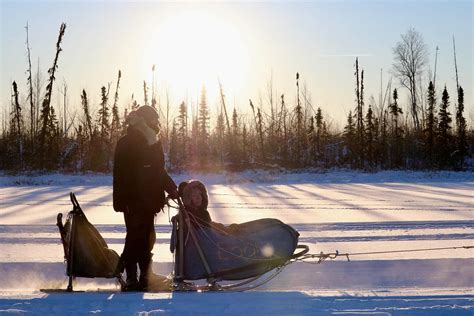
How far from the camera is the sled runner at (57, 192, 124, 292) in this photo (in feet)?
16.6

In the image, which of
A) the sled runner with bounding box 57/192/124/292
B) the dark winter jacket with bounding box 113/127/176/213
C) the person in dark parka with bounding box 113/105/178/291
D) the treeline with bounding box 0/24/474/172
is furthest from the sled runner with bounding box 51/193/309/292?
the treeline with bounding box 0/24/474/172

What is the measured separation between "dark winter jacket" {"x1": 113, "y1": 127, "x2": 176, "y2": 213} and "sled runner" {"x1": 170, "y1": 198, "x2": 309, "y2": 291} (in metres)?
0.30

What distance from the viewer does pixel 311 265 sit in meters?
6.34

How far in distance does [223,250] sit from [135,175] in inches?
41.5

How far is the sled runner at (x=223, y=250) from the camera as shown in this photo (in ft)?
16.6

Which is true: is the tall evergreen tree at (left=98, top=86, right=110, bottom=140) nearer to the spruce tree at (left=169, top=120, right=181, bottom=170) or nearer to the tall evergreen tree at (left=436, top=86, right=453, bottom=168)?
the spruce tree at (left=169, top=120, right=181, bottom=170)

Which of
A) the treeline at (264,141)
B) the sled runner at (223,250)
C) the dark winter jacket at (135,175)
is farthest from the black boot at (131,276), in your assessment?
the treeline at (264,141)

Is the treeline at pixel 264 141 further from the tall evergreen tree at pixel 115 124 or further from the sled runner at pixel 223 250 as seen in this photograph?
the sled runner at pixel 223 250

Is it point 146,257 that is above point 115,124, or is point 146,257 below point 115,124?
below

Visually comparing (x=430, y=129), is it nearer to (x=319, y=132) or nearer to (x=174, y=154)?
Result: (x=319, y=132)

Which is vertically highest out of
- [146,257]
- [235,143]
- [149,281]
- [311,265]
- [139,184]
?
[235,143]

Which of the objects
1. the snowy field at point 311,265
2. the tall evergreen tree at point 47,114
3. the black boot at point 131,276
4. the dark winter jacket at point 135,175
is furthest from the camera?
the tall evergreen tree at point 47,114

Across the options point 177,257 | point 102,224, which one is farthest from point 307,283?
point 102,224

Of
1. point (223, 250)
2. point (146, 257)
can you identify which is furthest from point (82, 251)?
point (223, 250)
